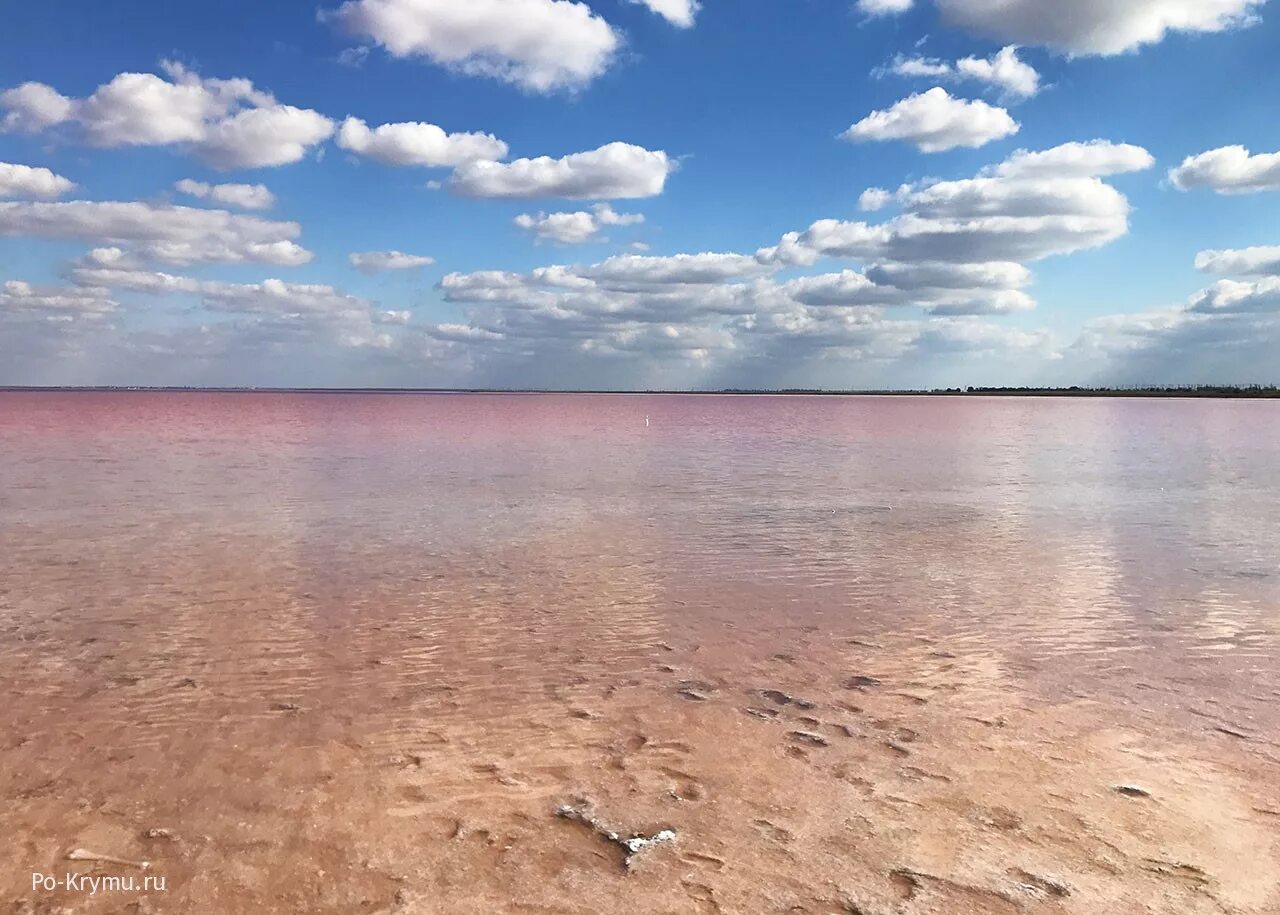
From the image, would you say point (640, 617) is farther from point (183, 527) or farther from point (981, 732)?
point (183, 527)

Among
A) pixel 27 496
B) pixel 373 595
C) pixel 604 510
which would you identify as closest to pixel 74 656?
pixel 373 595

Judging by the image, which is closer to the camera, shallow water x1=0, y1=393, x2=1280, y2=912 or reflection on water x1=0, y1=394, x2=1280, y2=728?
shallow water x1=0, y1=393, x2=1280, y2=912

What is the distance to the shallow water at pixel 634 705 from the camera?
4145 millimetres

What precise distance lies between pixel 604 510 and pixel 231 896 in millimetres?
12133

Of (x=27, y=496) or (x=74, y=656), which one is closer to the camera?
(x=74, y=656)

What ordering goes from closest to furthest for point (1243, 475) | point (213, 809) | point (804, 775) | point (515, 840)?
1. point (515, 840)
2. point (213, 809)
3. point (804, 775)
4. point (1243, 475)

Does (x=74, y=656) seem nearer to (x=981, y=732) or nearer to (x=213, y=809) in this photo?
(x=213, y=809)

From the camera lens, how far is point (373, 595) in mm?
9492

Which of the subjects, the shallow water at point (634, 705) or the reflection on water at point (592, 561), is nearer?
the shallow water at point (634, 705)

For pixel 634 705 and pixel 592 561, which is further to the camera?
pixel 592 561

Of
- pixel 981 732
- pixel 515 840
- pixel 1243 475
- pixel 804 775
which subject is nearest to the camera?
pixel 515 840

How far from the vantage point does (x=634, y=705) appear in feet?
20.5

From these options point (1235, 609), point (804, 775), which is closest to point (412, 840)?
point (804, 775)

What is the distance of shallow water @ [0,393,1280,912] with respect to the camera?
414 centimetres
